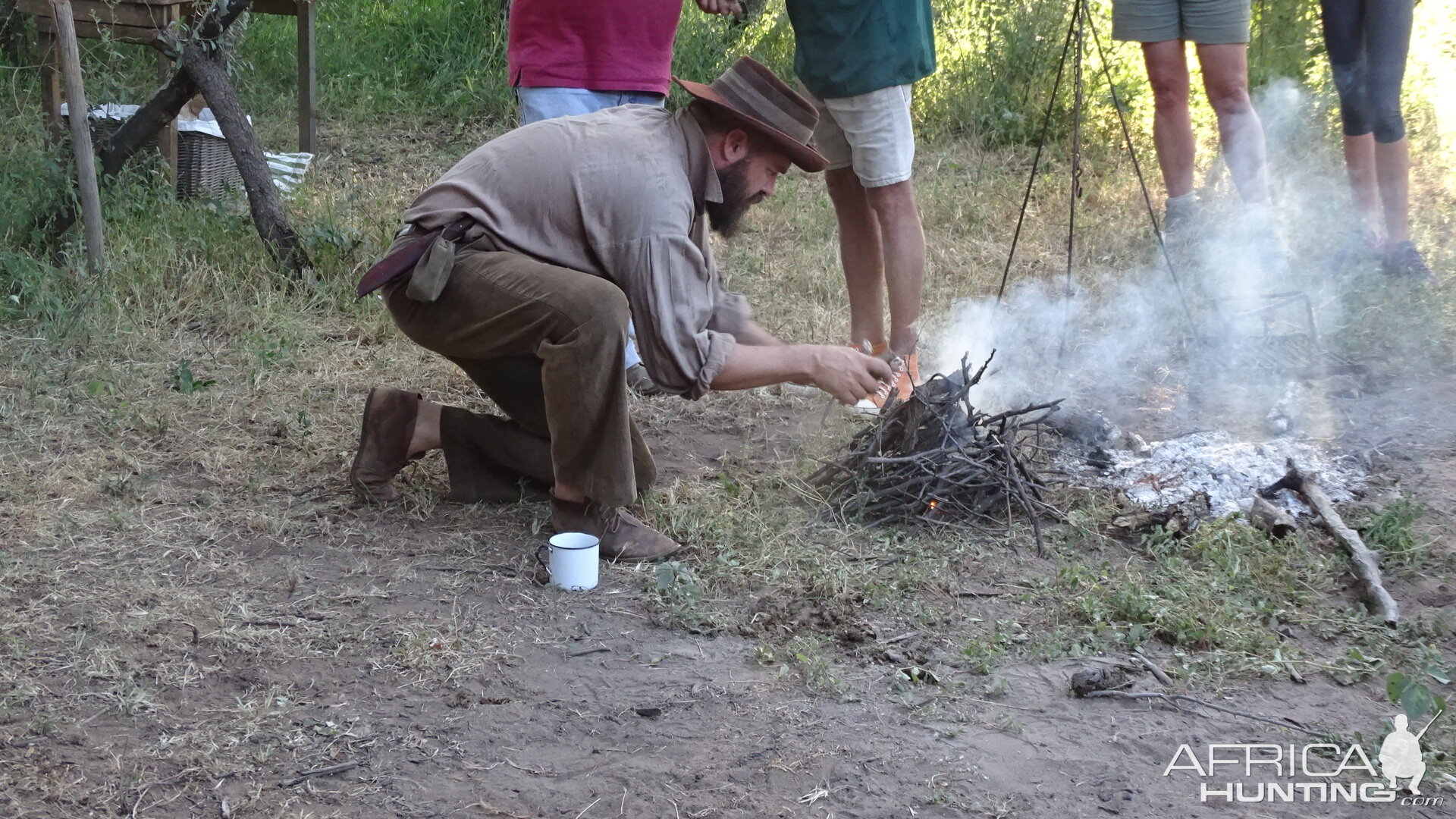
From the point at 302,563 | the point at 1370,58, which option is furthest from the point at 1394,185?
the point at 302,563

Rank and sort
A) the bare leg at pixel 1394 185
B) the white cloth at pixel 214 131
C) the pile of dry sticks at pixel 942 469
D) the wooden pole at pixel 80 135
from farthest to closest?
the white cloth at pixel 214 131 → the bare leg at pixel 1394 185 → the wooden pole at pixel 80 135 → the pile of dry sticks at pixel 942 469

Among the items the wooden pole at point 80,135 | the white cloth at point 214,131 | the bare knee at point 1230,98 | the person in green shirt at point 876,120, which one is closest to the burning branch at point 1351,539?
the person in green shirt at point 876,120

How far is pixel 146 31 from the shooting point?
589 cm

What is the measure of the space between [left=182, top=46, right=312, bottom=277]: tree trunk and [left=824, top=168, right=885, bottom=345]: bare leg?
2602 millimetres

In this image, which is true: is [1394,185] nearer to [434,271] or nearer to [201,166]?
[434,271]

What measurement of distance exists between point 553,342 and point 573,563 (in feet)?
2.00

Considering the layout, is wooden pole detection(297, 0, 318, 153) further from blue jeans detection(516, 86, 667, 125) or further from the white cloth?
blue jeans detection(516, 86, 667, 125)

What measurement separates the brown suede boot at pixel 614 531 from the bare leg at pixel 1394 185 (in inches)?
165

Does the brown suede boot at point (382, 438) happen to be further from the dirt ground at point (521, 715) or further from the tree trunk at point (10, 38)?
the tree trunk at point (10, 38)

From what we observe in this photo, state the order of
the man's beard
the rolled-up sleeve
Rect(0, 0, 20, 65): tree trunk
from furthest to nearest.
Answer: Rect(0, 0, 20, 65): tree trunk, the man's beard, the rolled-up sleeve

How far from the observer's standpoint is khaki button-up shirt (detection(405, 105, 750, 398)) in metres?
3.29

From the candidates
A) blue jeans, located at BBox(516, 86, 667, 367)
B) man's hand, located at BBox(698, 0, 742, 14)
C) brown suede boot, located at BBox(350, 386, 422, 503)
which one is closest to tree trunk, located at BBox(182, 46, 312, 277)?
blue jeans, located at BBox(516, 86, 667, 367)

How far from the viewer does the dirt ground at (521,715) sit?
2510 millimetres

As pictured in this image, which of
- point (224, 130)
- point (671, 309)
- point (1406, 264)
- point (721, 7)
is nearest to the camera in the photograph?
point (671, 309)
